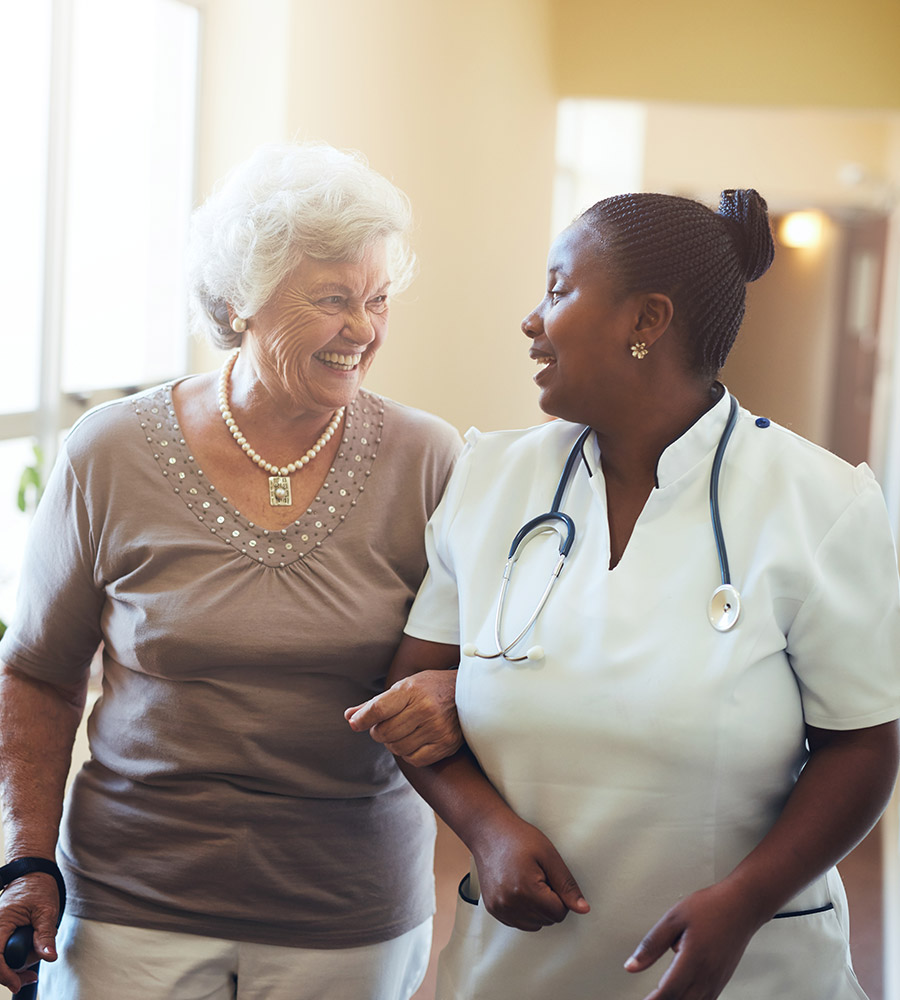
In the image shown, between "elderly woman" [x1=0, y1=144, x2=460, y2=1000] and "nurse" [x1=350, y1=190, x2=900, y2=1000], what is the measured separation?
0.67 ft

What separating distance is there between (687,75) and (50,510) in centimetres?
387

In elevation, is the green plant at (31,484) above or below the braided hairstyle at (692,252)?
below

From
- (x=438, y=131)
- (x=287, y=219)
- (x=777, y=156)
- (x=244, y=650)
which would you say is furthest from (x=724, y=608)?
(x=777, y=156)

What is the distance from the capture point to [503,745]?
1.20 meters

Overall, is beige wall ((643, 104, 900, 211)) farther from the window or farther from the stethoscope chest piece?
the stethoscope chest piece

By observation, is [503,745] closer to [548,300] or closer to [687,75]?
[548,300]

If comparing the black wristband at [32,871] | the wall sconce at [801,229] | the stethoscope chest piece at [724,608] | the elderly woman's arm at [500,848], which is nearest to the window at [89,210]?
the black wristband at [32,871]

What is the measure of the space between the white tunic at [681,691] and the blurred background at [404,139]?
26 cm

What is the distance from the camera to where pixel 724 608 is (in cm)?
112

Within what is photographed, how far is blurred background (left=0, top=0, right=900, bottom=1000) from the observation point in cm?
258

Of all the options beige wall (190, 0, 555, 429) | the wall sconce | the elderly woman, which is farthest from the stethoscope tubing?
the wall sconce

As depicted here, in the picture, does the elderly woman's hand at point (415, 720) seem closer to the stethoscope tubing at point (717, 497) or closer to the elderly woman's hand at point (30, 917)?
the stethoscope tubing at point (717, 497)

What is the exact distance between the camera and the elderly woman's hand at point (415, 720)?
1198 mm

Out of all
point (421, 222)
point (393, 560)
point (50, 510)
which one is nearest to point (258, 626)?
point (393, 560)
